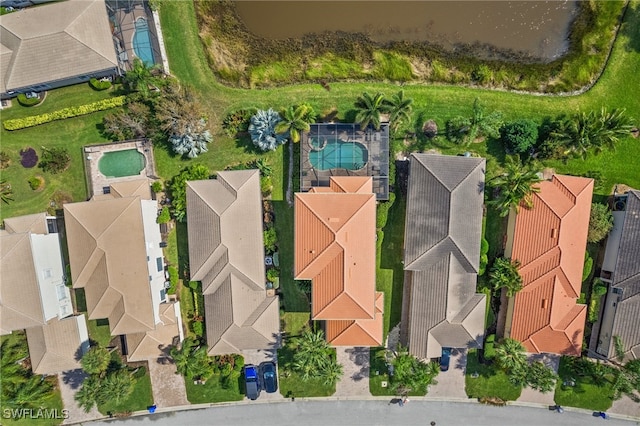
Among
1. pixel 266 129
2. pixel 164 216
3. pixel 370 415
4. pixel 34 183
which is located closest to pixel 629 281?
pixel 370 415

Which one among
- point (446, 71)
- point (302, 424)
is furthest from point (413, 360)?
point (446, 71)

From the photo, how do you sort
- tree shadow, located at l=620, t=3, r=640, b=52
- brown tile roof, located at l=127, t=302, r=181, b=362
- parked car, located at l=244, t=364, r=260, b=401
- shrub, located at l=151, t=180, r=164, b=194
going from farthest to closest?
parked car, located at l=244, t=364, r=260, b=401 < shrub, located at l=151, t=180, r=164, b=194 < tree shadow, located at l=620, t=3, r=640, b=52 < brown tile roof, located at l=127, t=302, r=181, b=362

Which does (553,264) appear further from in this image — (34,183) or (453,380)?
(34,183)

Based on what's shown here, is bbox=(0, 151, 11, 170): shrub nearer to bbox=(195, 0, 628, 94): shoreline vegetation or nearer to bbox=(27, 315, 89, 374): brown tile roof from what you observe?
bbox=(27, 315, 89, 374): brown tile roof

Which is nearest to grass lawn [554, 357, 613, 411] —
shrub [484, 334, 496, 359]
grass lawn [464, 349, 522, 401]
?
grass lawn [464, 349, 522, 401]

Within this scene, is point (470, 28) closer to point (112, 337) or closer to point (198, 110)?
point (198, 110)
